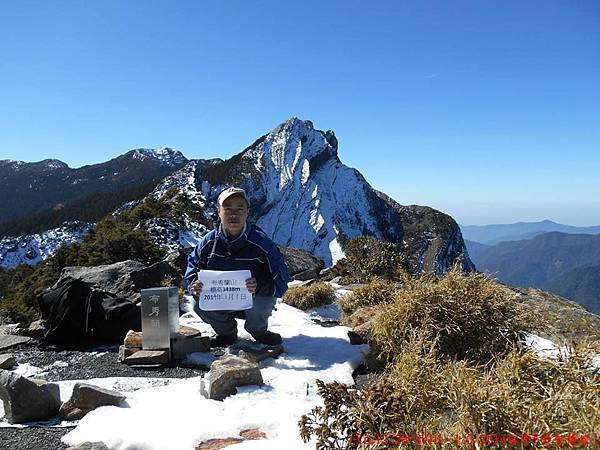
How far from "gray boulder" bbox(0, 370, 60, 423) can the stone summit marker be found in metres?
1.60

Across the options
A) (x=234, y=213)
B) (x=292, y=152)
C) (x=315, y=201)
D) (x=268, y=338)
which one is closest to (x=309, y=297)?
(x=268, y=338)

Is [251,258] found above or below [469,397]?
above

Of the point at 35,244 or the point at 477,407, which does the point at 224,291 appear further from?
the point at 35,244

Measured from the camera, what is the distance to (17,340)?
650 centimetres

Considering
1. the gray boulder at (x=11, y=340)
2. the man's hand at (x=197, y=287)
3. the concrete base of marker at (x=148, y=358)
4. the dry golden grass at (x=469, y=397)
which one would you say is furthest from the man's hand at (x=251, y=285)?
the gray boulder at (x=11, y=340)

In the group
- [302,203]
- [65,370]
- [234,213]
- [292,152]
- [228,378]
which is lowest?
[65,370]

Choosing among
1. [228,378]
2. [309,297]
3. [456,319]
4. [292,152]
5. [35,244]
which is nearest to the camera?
[228,378]

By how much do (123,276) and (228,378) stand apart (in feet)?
17.0

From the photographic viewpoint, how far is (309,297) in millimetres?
8711

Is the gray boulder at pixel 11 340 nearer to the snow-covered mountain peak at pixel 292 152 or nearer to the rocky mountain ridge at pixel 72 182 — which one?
the snow-covered mountain peak at pixel 292 152

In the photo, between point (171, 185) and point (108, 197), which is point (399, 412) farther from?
point (108, 197)

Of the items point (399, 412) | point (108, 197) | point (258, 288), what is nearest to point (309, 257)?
point (258, 288)

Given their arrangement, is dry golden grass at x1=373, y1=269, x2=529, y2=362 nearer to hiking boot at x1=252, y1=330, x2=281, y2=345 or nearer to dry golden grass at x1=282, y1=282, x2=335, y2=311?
hiking boot at x1=252, y1=330, x2=281, y2=345

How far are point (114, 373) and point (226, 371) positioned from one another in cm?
187
